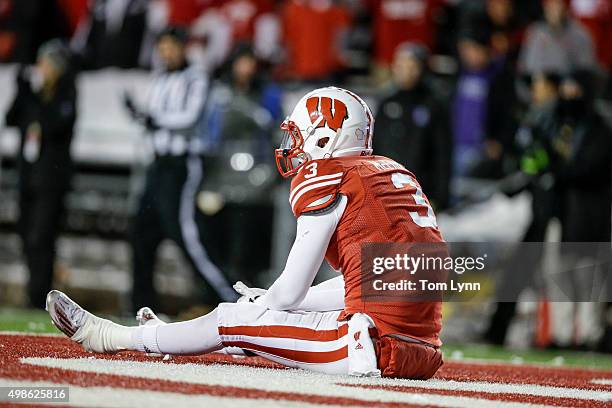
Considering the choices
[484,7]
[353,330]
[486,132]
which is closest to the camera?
[353,330]

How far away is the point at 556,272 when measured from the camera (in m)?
8.41

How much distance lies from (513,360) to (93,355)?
344 centimetres

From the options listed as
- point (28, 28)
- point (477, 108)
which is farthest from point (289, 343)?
point (28, 28)

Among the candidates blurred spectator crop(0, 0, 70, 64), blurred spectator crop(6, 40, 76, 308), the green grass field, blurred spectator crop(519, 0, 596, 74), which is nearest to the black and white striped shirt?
blurred spectator crop(6, 40, 76, 308)

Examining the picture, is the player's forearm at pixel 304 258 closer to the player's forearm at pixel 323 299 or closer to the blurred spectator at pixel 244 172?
the player's forearm at pixel 323 299

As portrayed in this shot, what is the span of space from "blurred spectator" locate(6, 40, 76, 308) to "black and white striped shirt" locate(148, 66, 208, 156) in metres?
1.16

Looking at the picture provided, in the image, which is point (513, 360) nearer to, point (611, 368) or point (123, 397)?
point (611, 368)

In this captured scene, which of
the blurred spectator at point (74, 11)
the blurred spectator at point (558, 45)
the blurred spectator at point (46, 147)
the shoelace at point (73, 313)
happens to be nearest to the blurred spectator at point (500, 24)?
the blurred spectator at point (558, 45)

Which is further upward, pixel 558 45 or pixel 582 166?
pixel 558 45

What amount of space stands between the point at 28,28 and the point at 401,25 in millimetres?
3220

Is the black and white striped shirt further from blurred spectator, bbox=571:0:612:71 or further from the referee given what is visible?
blurred spectator, bbox=571:0:612:71

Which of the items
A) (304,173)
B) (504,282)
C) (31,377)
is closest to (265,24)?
(504,282)

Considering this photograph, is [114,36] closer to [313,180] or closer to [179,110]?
[179,110]

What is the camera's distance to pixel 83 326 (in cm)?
436
